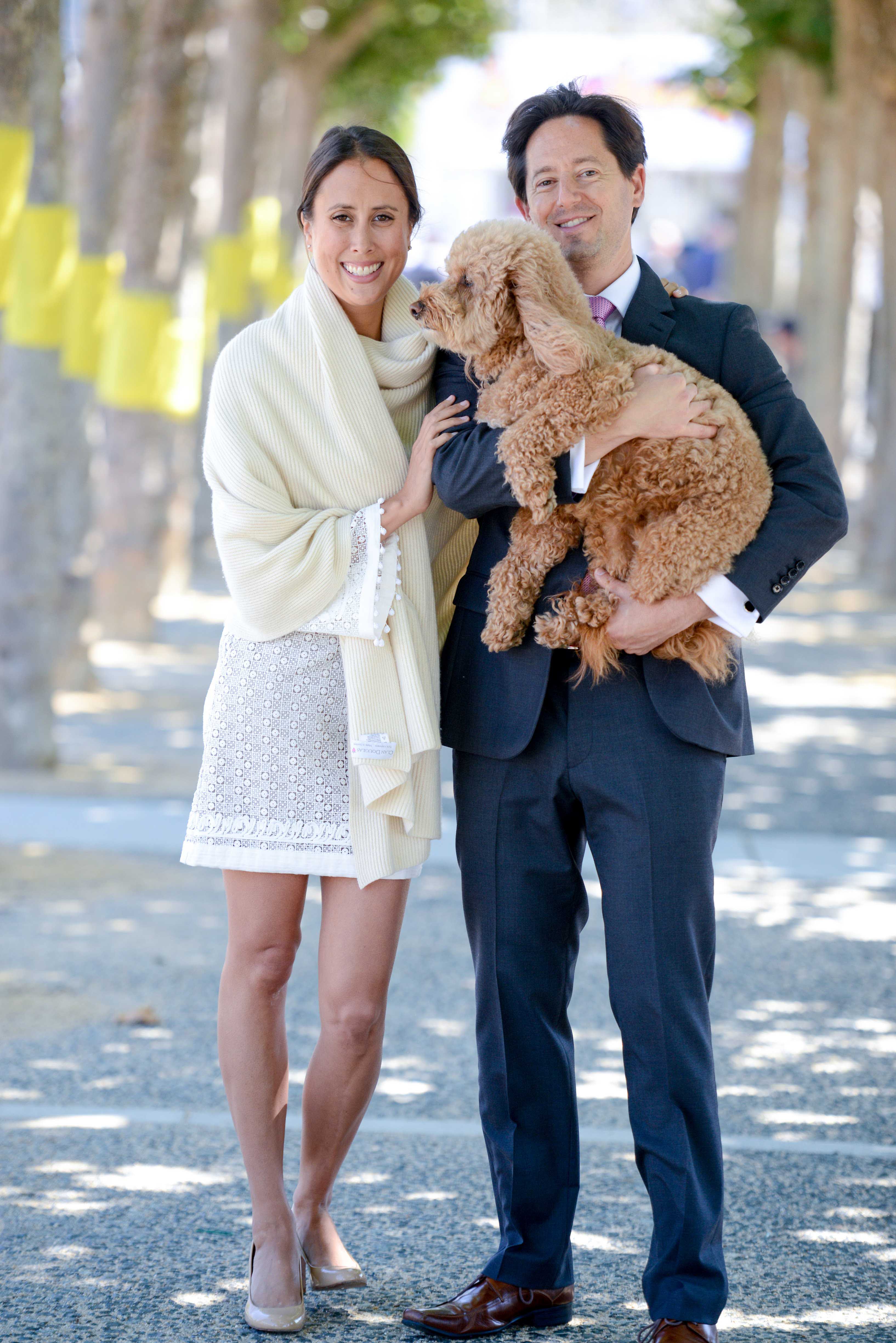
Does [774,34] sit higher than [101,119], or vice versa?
[774,34]

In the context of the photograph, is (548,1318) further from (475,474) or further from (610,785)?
(475,474)

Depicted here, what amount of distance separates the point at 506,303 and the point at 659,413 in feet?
1.16

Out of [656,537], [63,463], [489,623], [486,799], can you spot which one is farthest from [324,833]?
[63,463]

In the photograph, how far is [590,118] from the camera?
2.98 meters

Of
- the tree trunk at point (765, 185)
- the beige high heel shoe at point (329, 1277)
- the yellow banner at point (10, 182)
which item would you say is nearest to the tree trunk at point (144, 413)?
the yellow banner at point (10, 182)

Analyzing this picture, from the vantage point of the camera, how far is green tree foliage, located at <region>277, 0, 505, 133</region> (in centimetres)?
2023

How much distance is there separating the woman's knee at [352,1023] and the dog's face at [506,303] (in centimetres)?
130

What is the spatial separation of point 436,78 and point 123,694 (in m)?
18.8

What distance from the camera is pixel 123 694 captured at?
10.8 metres

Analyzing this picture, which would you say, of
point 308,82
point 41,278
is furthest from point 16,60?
point 308,82

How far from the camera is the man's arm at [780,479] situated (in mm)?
2934

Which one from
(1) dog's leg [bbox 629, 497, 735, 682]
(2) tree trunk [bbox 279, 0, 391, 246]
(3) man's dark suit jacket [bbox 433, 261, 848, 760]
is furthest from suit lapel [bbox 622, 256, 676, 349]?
(2) tree trunk [bbox 279, 0, 391, 246]

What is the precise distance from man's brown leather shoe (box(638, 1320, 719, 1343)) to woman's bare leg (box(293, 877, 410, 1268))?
0.74 m

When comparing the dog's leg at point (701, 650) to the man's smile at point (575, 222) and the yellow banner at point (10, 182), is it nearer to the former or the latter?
the man's smile at point (575, 222)
